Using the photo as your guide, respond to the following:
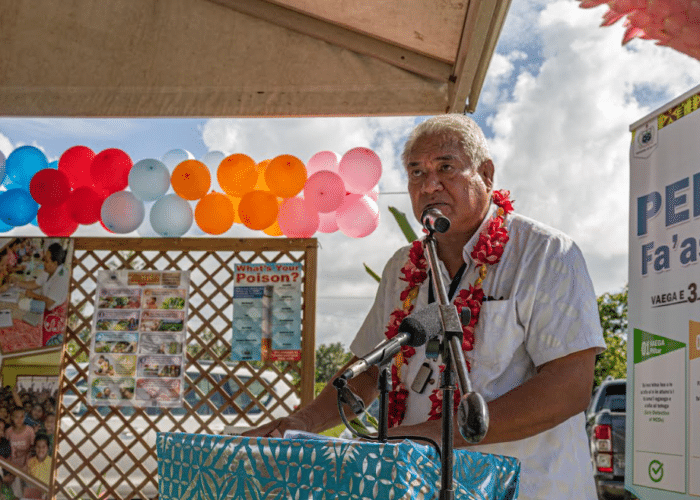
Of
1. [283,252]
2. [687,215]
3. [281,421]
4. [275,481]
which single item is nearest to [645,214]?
[687,215]

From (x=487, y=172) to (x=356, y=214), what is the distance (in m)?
2.25

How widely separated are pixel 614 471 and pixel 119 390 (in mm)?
3994

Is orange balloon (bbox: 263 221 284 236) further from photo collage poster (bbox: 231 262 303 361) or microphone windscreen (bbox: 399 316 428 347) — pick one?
microphone windscreen (bbox: 399 316 428 347)

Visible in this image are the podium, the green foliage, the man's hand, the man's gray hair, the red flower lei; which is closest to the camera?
the podium

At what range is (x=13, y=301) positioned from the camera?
4441 mm

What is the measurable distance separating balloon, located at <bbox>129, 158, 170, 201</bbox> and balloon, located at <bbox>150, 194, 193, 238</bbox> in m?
0.06

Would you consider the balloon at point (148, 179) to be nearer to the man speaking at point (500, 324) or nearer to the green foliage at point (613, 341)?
the man speaking at point (500, 324)

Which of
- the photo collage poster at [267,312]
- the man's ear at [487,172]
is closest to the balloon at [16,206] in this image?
the photo collage poster at [267,312]

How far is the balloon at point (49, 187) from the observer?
4172mm

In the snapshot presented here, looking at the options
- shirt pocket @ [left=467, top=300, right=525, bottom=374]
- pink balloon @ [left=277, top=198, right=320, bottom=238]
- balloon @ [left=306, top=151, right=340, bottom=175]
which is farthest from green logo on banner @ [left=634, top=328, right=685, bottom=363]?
balloon @ [left=306, top=151, right=340, bottom=175]

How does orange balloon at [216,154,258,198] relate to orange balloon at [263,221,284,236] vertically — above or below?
above

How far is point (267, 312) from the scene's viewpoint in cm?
426

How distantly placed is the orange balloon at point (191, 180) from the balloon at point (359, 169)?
78 centimetres

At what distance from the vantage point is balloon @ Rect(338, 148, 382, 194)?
4.09 meters
